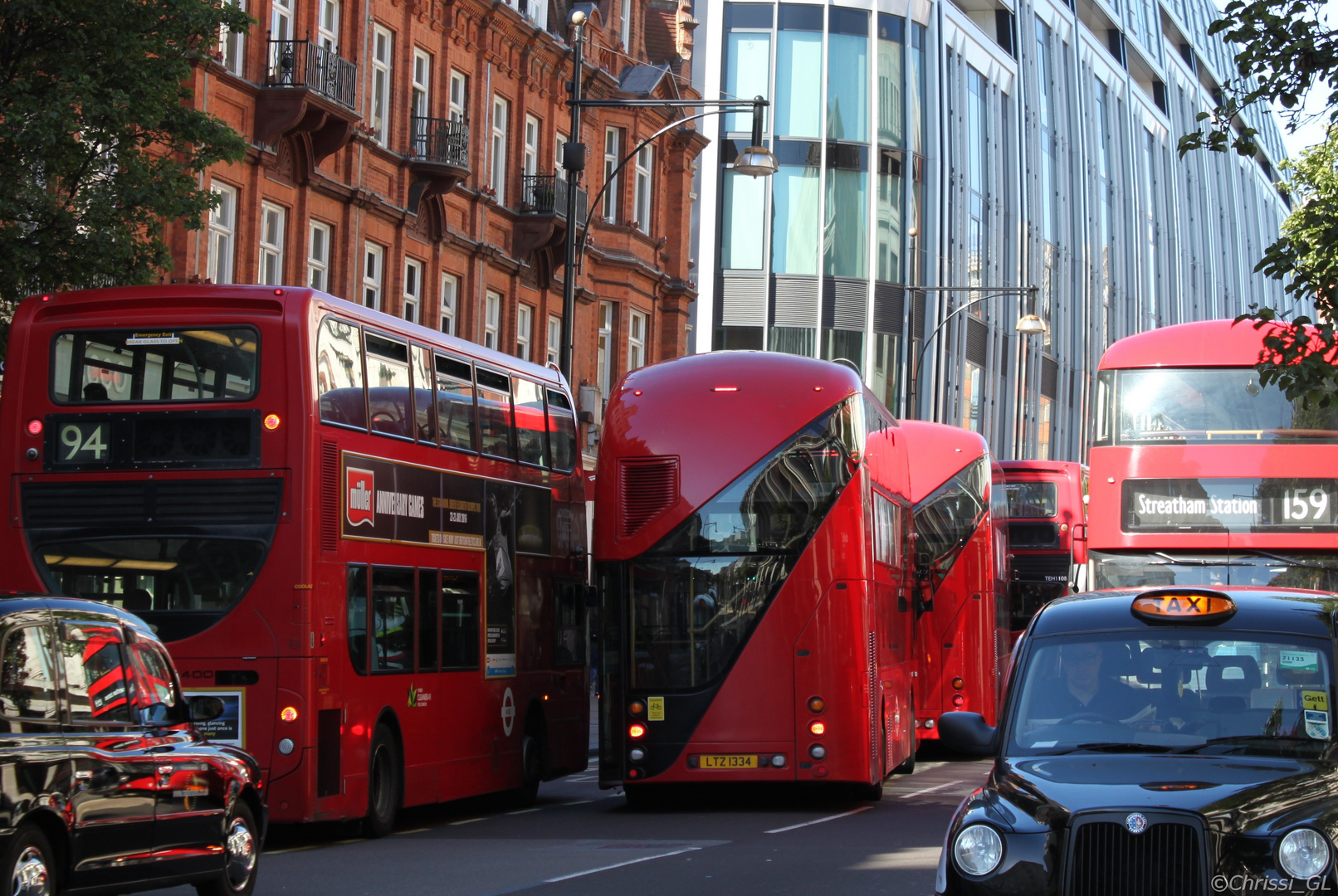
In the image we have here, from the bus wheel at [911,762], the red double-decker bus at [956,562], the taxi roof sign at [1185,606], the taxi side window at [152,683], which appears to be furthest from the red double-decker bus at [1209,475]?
the taxi roof sign at [1185,606]

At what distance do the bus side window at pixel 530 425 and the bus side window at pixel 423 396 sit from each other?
234cm

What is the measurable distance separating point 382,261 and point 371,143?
218cm

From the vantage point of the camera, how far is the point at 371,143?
110 feet

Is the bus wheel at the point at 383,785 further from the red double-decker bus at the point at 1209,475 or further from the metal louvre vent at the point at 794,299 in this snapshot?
the metal louvre vent at the point at 794,299

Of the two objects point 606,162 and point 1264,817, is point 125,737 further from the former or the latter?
point 606,162

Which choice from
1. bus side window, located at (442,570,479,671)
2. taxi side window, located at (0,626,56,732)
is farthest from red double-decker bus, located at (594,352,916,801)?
taxi side window, located at (0,626,56,732)

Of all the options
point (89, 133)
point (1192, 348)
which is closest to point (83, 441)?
point (89, 133)

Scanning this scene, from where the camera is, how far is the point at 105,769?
9859 mm

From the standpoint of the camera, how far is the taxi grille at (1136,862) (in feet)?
22.7

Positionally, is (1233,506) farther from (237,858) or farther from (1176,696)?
(1176,696)

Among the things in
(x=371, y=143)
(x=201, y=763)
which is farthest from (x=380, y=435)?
(x=371, y=143)

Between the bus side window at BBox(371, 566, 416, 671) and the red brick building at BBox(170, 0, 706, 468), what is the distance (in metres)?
12.3

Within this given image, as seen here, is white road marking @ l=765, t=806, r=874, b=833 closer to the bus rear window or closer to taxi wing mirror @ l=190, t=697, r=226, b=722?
the bus rear window

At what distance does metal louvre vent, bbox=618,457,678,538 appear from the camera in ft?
58.2
